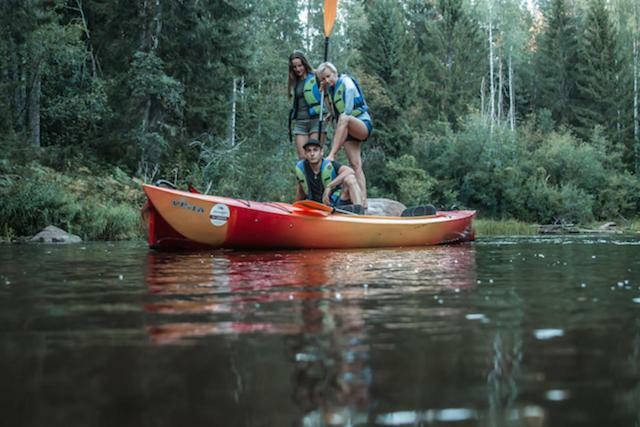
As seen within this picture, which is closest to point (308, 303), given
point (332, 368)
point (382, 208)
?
point (332, 368)

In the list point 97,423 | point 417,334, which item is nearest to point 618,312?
point 417,334

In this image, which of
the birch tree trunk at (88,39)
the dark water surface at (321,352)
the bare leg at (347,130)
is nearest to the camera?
the dark water surface at (321,352)

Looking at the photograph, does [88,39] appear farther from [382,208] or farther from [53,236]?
[53,236]

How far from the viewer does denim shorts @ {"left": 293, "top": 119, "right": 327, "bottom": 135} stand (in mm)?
9461

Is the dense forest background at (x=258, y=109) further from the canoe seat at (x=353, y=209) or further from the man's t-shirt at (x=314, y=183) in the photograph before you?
the canoe seat at (x=353, y=209)

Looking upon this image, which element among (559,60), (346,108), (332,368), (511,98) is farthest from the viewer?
(511,98)

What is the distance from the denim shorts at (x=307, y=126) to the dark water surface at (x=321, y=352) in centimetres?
511

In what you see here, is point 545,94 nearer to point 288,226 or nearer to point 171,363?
point 288,226

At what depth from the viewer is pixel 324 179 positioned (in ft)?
28.6

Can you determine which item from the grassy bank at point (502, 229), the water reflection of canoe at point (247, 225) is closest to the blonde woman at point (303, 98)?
the water reflection of canoe at point (247, 225)

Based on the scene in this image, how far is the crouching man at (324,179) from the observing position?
8594mm

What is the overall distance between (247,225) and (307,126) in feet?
7.73

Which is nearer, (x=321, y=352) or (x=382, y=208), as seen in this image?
(x=321, y=352)

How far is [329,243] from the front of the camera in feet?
26.6
